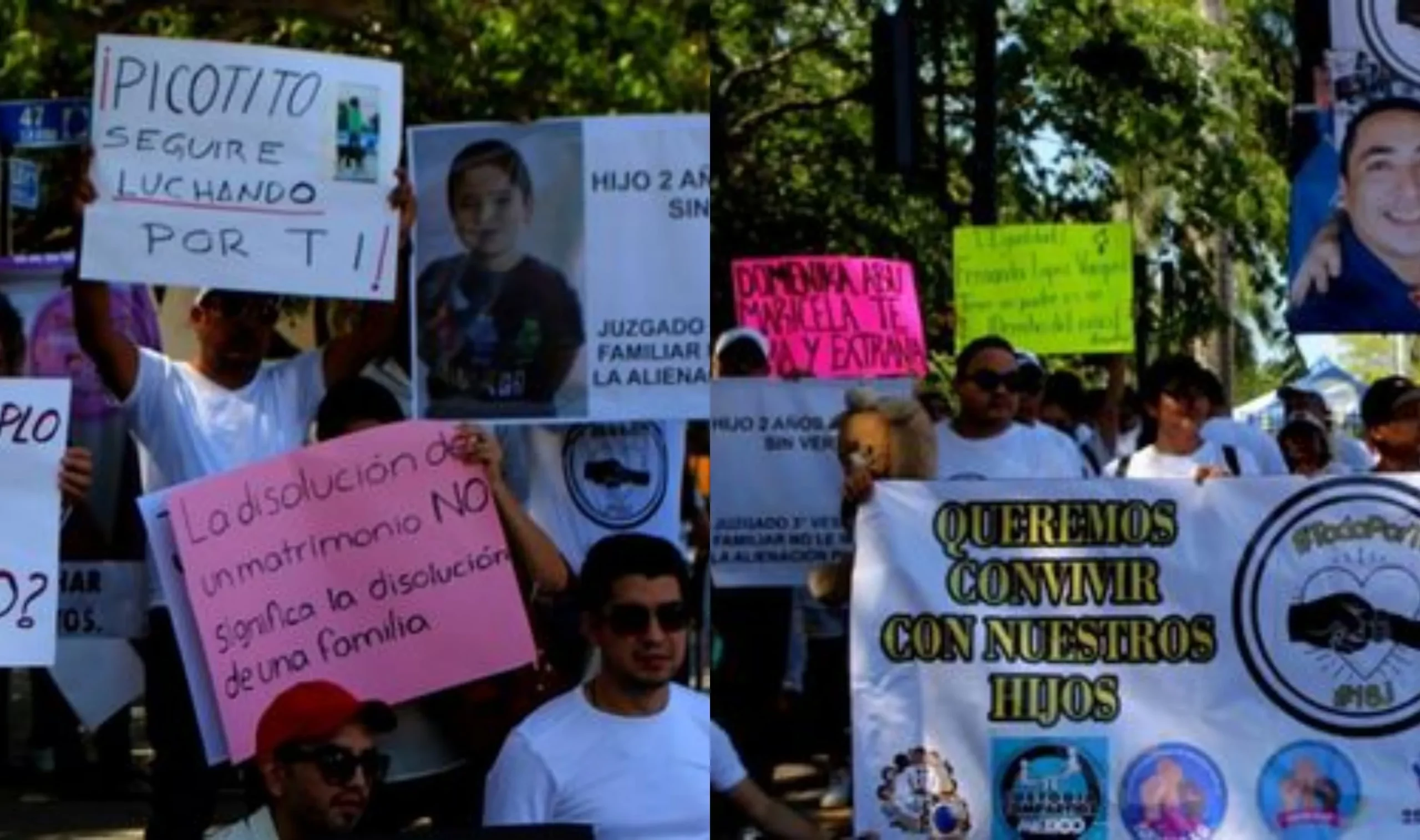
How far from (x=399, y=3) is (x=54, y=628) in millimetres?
10882

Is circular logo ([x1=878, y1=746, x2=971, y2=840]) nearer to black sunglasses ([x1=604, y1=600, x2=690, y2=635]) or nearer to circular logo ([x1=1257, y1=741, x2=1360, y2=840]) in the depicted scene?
circular logo ([x1=1257, y1=741, x2=1360, y2=840])

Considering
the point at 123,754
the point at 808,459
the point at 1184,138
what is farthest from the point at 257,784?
the point at 1184,138

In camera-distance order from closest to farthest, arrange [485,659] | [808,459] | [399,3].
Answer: [485,659] → [808,459] → [399,3]

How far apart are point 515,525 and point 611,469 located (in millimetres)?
984

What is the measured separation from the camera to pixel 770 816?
240 inches

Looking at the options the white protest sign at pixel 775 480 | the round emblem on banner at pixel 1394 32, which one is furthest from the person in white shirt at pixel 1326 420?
the round emblem on banner at pixel 1394 32

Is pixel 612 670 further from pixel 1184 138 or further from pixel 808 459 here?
pixel 1184 138

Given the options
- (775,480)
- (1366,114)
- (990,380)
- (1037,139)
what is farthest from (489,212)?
(1037,139)

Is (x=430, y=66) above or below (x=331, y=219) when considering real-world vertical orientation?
above

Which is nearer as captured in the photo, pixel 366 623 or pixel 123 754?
pixel 366 623

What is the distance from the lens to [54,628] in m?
6.47

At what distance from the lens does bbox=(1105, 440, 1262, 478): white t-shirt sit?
378 inches

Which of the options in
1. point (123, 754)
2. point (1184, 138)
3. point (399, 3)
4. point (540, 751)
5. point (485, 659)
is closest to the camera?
point (540, 751)

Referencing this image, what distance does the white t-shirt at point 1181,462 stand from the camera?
9609mm
